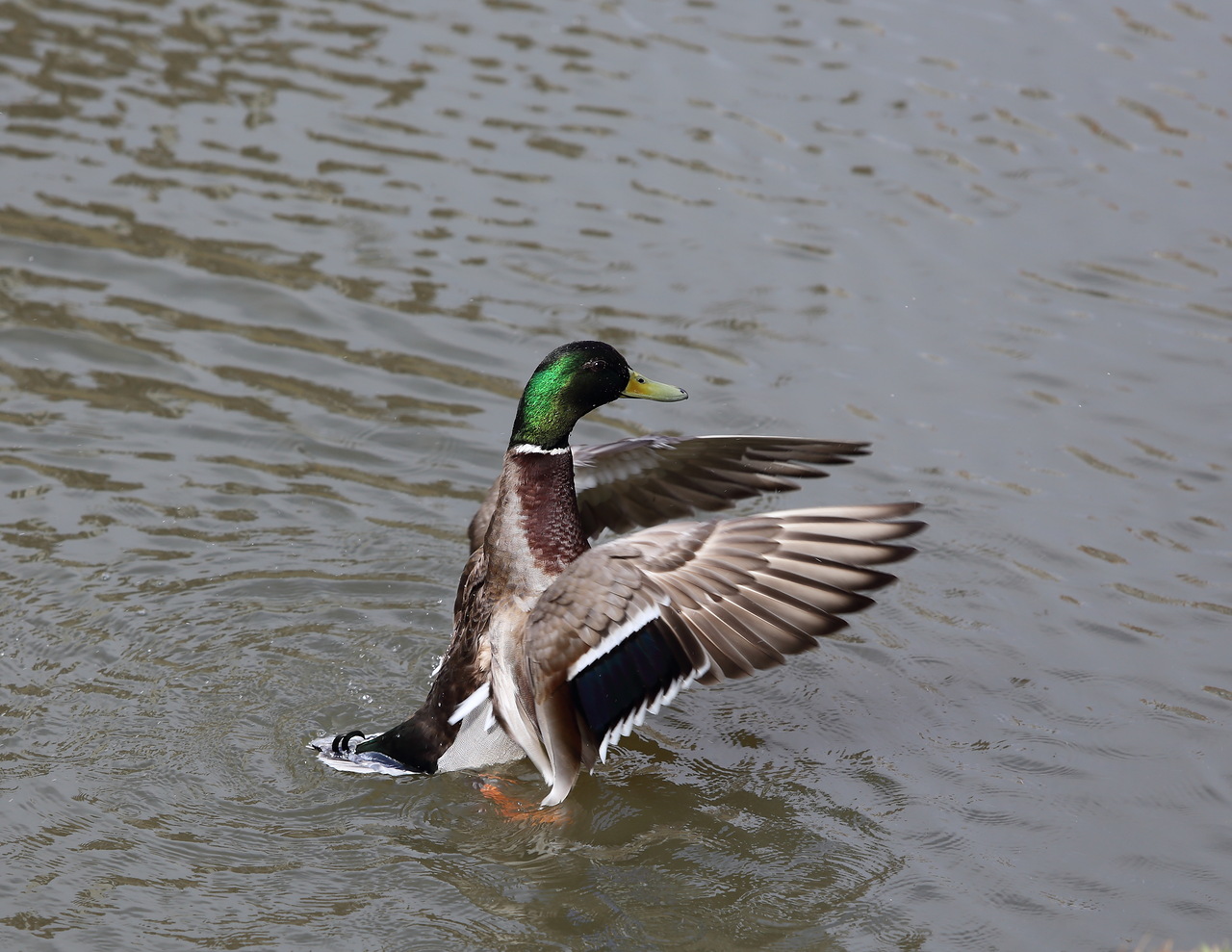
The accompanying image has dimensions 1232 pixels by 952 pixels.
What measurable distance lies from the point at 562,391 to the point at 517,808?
158cm

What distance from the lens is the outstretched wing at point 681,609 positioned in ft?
15.3

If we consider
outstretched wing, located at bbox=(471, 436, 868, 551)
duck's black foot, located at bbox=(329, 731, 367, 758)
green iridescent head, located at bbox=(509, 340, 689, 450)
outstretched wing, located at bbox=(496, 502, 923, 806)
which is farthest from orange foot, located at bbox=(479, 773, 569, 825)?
green iridescent head, located at bbox=(509, 340, 689, 450)

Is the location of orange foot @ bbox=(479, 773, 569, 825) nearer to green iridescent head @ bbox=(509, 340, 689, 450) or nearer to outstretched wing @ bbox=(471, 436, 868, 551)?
outstretched wing @ bbox=(471, 436, 868, 551)

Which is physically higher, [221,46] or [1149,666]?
[221,46]

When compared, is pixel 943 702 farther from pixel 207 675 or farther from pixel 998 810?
pixel 207 675

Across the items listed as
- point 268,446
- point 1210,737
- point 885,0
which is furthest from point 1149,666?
point 885,0

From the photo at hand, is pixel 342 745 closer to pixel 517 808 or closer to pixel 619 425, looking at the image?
pixel 517 808

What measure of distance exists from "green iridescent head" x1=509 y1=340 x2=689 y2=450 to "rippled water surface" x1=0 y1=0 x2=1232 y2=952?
1.30 meters

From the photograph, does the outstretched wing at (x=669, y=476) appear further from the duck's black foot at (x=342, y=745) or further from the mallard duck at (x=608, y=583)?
the duck's black foot at (x=342, y=745)

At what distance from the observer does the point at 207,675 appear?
235 inches

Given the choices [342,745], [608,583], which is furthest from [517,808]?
[608,583]

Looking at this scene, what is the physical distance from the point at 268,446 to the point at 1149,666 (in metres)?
4.28

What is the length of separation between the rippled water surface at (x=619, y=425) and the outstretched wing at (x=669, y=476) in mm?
A: 824

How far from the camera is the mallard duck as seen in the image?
473 centimetres
